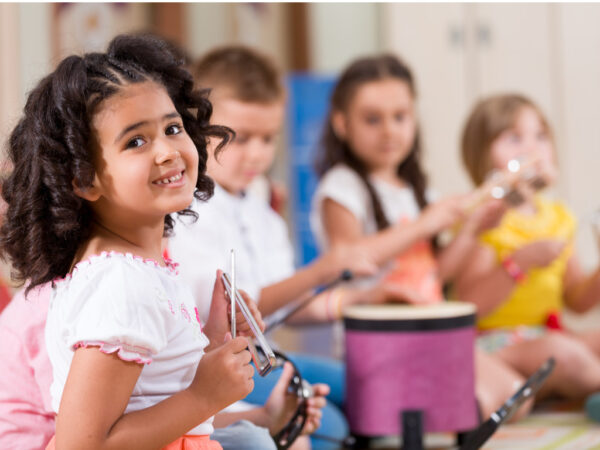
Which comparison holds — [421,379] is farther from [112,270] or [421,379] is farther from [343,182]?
[112,270]

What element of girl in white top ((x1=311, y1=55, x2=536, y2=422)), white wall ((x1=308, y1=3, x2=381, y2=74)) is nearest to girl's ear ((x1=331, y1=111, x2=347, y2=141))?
girl in white top ((x1=311, y1=55, x2=536, y2=422))

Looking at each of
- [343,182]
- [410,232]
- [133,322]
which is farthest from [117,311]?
[343,182]

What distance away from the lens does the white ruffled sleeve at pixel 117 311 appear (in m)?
0.62

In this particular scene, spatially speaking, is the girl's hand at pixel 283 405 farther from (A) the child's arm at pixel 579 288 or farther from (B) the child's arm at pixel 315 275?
(A) the child's arm at pixel 579 288

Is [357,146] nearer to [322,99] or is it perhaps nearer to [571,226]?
[571,226]

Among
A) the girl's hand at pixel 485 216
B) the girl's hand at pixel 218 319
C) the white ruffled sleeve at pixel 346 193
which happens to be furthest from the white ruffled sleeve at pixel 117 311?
A: the girl's hand at pixel 485 216

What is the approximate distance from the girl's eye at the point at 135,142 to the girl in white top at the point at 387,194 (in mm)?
783

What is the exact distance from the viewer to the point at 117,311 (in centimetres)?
63

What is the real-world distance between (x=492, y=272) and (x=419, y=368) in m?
0.48

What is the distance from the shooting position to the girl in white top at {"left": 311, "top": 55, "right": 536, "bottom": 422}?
57.1 inches

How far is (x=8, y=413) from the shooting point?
808 mm

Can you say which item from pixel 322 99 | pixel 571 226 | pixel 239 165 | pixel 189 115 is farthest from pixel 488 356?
pixel 322 99

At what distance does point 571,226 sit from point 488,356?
1.39 ft

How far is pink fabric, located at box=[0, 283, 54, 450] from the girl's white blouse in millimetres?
104
